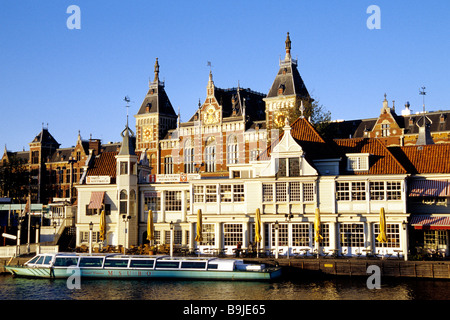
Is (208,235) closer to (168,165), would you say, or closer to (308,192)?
(308,192)

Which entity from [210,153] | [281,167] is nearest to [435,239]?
[281,167]

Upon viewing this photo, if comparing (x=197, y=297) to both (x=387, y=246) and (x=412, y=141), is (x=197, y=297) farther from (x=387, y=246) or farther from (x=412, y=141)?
(x=412, y=141)

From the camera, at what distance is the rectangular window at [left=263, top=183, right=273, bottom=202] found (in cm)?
5084

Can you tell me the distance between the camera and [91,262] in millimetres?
47312

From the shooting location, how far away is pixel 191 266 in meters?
45.2

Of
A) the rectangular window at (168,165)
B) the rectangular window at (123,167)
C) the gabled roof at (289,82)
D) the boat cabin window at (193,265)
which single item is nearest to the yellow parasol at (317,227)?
the boat cabin window at (193,265)

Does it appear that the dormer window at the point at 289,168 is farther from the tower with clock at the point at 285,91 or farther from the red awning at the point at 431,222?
the tower with clock at the point at 285,91

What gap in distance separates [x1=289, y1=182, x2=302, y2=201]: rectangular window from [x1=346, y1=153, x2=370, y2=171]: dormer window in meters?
4.66

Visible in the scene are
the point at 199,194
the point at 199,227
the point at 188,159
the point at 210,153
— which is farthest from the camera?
the point at 188,159

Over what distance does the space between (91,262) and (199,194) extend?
11614mm

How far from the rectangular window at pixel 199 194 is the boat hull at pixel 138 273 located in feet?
31.9

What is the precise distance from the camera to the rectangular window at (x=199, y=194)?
5347 centimetres

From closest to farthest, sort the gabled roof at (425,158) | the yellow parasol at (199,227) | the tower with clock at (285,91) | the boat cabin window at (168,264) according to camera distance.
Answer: the boat cabin window at (168,264), the gabled roof at (425,158), the yellow parasol at (199,227), the tower with clock at (285,91)
